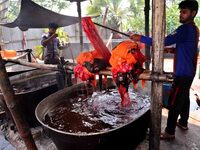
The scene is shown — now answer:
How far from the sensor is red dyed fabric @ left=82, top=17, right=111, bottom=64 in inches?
111

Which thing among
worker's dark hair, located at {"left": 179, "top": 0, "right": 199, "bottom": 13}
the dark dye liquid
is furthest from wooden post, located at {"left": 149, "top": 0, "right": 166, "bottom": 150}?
worker's dark hair, located at {"left": 179, "top": 0, "right": 199, "bottom": 13}

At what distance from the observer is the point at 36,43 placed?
59.3ft

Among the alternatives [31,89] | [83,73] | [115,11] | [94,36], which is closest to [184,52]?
[94,36]

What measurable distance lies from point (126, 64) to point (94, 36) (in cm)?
70

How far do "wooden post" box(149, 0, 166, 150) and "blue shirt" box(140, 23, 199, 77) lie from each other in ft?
2.60

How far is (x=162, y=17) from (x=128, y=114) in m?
1.68

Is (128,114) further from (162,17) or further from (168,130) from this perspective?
(162,17)

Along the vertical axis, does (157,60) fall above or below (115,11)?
below

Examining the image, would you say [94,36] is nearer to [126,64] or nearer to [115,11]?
[126,64]

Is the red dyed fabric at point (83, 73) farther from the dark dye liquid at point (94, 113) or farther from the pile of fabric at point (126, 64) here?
the dark dye liquid at point (94, 113)

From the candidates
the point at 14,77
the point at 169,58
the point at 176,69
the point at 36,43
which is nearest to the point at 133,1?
the point at 169,58

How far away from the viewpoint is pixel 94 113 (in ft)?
11.3

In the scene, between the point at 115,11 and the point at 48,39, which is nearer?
the point at 48,39

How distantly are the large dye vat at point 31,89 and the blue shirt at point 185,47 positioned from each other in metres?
2.70
